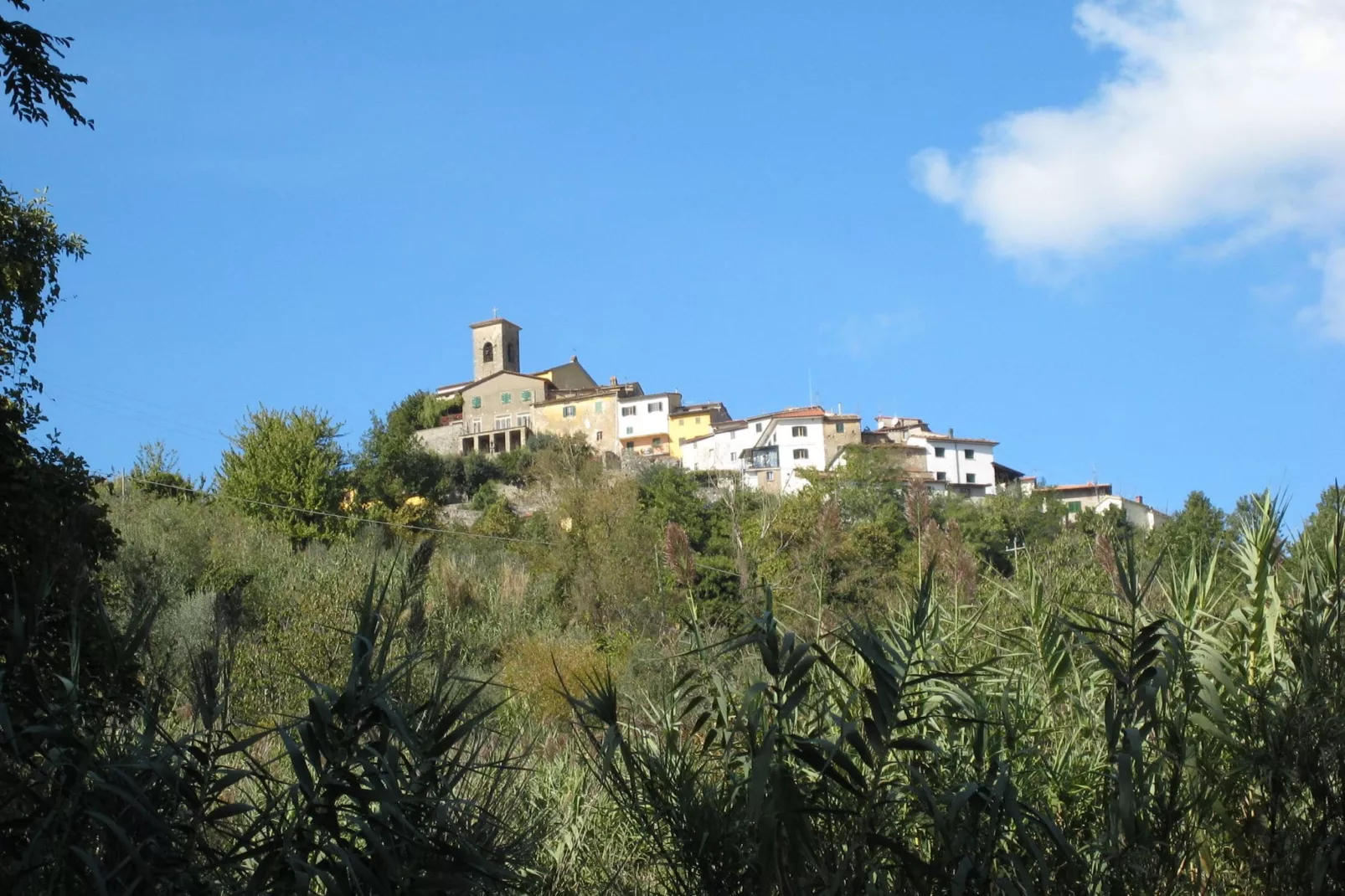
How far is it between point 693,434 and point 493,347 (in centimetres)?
2168

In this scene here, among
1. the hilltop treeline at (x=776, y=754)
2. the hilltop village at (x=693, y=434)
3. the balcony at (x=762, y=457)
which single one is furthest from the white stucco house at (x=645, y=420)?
the hilltop treeline at (x=776, y=754)

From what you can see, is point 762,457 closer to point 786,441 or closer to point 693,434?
point 786,441

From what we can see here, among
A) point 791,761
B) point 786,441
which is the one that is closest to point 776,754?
point 791,761

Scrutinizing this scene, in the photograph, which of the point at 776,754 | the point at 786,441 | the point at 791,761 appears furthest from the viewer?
the point at 786,441

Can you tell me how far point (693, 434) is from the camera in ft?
276

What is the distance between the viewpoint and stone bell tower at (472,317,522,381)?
9875cm

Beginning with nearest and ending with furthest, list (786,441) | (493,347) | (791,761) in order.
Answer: (791,761)
(786,441)
(493,347)

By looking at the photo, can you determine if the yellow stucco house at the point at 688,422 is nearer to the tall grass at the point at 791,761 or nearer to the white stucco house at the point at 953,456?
the white stucco house at the point at 953,456

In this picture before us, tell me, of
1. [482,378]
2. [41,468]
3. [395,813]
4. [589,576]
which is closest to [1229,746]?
[395,813]

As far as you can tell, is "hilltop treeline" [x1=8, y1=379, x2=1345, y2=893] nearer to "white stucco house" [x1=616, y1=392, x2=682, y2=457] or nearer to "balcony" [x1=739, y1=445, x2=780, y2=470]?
"balcony" [x1=739, y1=445, x2=780, y2=470]

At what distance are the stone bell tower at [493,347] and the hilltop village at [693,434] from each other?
261 inches

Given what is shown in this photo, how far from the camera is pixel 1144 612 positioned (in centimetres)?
598

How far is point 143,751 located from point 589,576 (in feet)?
96.8

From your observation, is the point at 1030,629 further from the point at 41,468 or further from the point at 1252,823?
the point at 41,468
